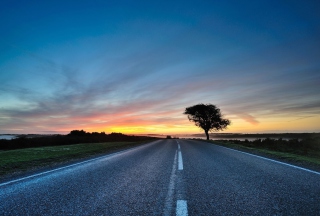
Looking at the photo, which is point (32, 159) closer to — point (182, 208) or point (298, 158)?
point (182, 208)

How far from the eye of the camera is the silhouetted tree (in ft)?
180

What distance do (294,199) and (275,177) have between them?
2.27 meters

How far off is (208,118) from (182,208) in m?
53.6

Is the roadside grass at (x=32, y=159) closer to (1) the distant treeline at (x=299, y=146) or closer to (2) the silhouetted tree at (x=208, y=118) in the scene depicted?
(1) the distant treeline at (x=299, y=146)

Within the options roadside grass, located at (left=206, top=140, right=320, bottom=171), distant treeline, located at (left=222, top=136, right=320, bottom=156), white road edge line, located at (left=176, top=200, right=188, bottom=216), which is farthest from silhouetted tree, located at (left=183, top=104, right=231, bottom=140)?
white road edge line, located at (left=176, top=200, right=188, bottom=216)

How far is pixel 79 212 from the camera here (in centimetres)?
350

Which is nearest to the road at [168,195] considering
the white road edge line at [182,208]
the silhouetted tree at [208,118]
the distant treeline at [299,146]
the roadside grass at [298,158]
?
the white road edge line at [182,208]

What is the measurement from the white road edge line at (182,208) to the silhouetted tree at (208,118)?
52859 millimetres

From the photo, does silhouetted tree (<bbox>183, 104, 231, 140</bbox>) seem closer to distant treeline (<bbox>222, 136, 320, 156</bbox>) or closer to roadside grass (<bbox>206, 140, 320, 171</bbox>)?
distant treeline (<bbox>222, 136, 320, 156</bbox>)

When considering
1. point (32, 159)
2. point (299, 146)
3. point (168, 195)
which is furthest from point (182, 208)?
point (299, 146)

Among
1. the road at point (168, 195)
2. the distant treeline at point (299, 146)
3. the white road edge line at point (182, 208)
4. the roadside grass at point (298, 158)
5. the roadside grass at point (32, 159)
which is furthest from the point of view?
the distant treeline at point (299, 146)

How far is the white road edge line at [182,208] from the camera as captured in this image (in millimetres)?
3345

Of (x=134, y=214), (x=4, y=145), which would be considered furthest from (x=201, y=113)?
(x=134, y=214)

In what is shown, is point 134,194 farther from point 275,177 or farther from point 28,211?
point 275,177
